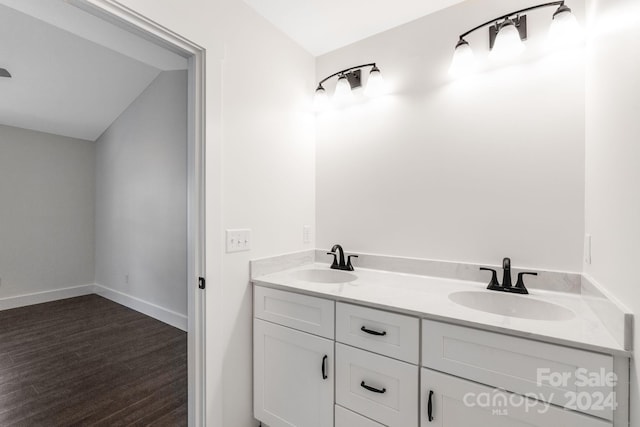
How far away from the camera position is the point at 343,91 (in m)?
1.87

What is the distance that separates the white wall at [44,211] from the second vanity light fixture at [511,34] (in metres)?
5.01

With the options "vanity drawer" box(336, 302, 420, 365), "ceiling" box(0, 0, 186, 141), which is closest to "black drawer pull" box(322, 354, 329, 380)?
"vanity drawer" box(336, 302, 420, 365)

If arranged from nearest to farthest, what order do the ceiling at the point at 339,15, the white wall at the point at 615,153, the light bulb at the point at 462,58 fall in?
the white wall at the point at 615,153, the light bulb at the point at 462,58, the ceiling at the point at 339,15

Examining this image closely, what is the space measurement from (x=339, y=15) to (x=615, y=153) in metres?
1.49

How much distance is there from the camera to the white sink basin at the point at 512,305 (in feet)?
3.87

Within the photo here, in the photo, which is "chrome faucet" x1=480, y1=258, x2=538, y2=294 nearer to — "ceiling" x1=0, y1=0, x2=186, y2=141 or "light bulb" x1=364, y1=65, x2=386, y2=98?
"light bulb" x1=364, y1=65, x2=386, y2=98

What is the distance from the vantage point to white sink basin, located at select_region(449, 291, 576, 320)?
118cm

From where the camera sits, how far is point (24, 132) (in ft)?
11.9

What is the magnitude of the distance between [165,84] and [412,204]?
9.95 feet

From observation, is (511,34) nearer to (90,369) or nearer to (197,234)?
(197,234)

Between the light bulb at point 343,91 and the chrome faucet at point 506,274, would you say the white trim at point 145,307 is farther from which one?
the chrome faucet at point 506,274

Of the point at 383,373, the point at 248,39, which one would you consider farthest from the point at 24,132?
the point at 383,373

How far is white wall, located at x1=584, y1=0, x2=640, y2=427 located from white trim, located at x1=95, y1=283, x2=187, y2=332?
3278 mm

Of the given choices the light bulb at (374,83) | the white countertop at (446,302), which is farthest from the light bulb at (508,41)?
the white countertop at (446,302)
